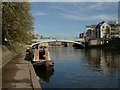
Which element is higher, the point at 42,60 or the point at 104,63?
the point at 42,60

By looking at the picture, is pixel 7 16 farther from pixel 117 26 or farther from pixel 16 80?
pixel 117 26

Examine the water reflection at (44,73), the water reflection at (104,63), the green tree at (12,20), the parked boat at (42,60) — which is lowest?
the water reflection at (104,63)

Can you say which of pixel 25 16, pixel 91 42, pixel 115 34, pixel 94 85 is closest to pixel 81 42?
pixel 91 42

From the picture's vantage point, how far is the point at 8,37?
120 feet

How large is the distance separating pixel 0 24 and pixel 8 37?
383 centimetres

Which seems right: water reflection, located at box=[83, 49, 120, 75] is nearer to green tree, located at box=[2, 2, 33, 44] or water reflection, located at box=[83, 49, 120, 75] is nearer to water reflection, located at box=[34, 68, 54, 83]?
water reflection, located at box=[34, 68, 54, 83]

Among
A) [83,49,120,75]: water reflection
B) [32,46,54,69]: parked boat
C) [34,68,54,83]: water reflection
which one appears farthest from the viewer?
[83,49,120,75]: water reflection

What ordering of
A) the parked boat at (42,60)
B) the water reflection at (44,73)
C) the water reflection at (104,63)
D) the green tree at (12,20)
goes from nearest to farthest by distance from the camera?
the water reflection at (44,73) → the green tree at (12,20) → the parked boat at (42,60) → the water reflection at (104,63)

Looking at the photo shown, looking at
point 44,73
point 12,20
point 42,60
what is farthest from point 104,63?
point 12,20

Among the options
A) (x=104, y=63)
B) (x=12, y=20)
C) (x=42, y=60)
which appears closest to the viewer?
(x=12, y=20)

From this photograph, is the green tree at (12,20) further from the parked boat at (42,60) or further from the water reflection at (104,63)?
the water reflection at (104,63)

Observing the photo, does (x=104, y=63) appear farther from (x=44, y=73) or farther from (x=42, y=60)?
(x=44, y=73)

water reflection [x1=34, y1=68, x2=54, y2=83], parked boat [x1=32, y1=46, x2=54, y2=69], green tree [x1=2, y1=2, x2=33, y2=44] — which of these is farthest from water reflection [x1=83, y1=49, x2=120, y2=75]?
green tree [x1=2, y1=2, x2=33, y2=44]

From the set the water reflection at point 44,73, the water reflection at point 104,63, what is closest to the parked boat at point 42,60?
the water reflection at point 44,73
